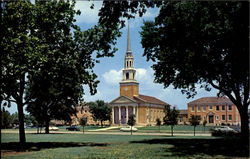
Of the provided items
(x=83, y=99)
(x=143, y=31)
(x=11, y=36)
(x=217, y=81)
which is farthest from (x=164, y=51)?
(x=11, y=36)

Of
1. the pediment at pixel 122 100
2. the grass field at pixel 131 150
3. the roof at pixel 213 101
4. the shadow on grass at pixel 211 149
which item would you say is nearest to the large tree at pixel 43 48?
the grass field at pixel 131 150

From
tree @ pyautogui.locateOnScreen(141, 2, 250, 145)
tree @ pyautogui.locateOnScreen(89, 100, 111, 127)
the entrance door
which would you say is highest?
tree @ pyautogui.locateOnScreen(141, 2, 250, 145)

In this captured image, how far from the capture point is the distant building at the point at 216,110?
105m

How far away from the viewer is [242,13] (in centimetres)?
1666

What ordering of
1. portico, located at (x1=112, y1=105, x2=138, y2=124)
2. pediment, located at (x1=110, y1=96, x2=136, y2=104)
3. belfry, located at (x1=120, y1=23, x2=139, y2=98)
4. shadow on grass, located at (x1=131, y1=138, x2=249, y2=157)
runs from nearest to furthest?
1. shadow on grass, located at (x1=131, y1=138, x2=249, y2=157)
2. pediment, located at (x1=110, y1=96, x2=136, y2=104)
3. portico, located at (x1=112, y1=105, x2=138, y2=124)
4. belfry, located at (x1=120, y1=23, x2=139, y2=98)

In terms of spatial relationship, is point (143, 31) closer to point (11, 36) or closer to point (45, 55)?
point (45, 55)

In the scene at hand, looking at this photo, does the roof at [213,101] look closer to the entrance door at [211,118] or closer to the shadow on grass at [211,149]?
the entrance door at [211,118]

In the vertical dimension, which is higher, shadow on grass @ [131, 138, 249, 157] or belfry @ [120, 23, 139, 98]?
belfry @ [120, 23, 139, 98]

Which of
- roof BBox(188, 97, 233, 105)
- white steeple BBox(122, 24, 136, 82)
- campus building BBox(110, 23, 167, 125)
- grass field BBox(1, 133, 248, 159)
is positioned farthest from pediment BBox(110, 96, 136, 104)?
grass field BBox(1, 133, 248, 159)

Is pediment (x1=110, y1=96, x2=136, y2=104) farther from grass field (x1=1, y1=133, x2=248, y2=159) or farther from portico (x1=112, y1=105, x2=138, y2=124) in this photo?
grass field (x1=1, y1=133, x2=248, y2=159)

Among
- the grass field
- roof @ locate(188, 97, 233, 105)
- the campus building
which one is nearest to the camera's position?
the grass field

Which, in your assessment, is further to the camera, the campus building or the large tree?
the campus building

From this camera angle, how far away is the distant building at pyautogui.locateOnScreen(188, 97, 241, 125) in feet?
346

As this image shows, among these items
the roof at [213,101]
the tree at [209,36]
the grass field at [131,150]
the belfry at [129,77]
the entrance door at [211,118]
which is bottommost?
the entrance door at [211,118]
